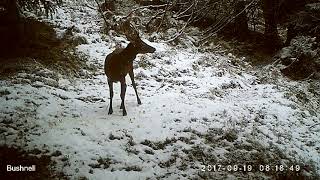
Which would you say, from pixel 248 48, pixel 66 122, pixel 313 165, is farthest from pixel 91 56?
pixel 313 165

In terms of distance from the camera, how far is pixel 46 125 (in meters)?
8.68

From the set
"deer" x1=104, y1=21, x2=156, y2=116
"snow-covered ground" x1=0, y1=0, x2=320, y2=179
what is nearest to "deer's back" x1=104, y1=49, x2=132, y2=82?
"deer" x1=104, y1=21, x2=156, y2=116

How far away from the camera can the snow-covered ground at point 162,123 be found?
7707 millimetres

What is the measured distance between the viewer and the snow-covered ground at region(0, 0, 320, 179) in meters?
7.71

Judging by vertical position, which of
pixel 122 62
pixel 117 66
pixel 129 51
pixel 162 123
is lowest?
pixel 162 123

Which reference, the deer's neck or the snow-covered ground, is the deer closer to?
the deer's neck

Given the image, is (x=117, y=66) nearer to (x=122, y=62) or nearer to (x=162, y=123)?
(x=122, y=62)

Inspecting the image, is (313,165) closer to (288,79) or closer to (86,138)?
(86,138)

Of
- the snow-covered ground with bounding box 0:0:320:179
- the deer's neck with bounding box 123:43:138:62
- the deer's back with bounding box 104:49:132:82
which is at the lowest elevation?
the snow-covered ground with bounding box 0:0:320:179

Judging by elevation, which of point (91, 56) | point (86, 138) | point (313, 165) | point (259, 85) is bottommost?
point (313, 165)

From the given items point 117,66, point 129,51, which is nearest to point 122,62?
point 117,66

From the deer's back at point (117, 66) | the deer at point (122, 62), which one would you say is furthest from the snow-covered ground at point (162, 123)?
the deer's back at point (117, 66)

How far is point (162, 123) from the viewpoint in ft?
31.9

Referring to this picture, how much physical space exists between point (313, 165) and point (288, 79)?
6272 millimetres
